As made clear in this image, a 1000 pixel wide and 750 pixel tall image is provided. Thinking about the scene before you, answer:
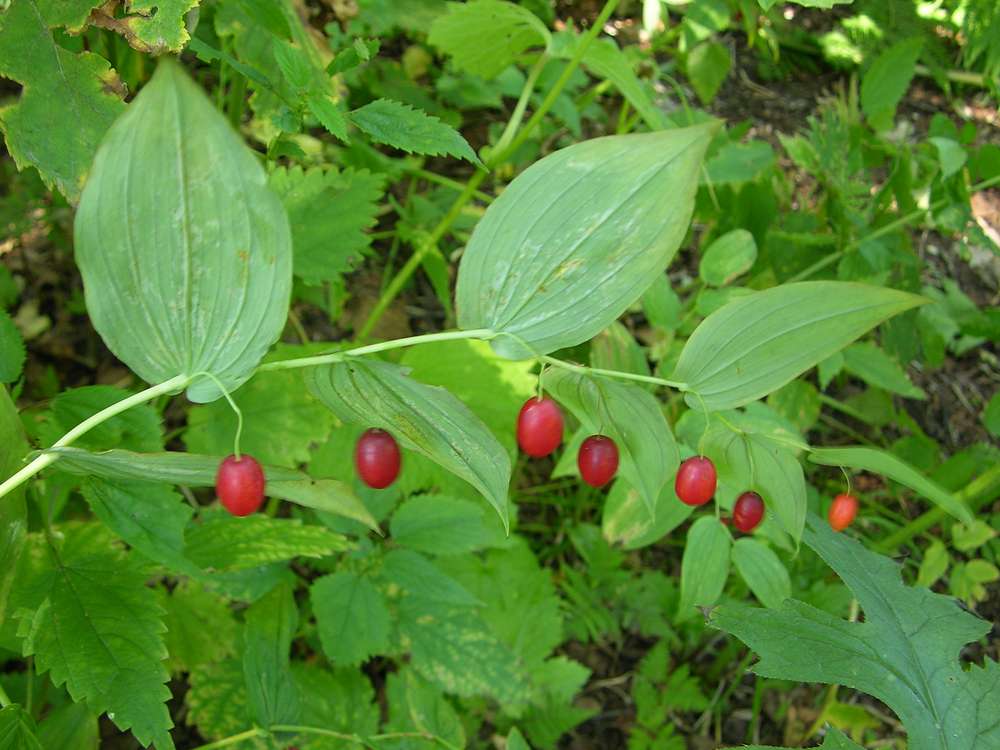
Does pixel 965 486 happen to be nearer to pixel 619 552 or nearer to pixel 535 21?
pixel 619 552

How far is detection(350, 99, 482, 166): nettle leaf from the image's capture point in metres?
1.39

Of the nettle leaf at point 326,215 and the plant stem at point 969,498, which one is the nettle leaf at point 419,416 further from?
the plant stem at point 969,498

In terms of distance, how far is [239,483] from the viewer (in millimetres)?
1113

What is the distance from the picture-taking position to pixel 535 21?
205cm

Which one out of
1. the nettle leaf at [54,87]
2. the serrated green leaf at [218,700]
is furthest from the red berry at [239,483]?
the serrated green leaf at [218,700]

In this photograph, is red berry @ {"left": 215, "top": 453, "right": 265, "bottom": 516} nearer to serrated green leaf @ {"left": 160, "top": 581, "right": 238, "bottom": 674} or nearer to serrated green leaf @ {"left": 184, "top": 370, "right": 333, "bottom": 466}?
serrated green leaf @ {"left": 184, "top": 370, "right": 333, "bottom": 466}

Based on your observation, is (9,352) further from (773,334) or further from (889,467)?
(889,467)

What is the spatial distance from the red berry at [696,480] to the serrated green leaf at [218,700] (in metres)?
1.03

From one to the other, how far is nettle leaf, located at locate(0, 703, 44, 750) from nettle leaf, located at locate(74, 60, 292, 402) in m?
0.48

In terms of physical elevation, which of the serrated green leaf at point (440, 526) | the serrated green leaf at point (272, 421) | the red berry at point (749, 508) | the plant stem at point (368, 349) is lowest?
the serrated green leaf at point (440, 526)

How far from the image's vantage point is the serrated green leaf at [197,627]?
188 cm

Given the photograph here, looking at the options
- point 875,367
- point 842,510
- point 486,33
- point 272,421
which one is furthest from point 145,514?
point 875,367

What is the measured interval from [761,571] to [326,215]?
1222 millimetres

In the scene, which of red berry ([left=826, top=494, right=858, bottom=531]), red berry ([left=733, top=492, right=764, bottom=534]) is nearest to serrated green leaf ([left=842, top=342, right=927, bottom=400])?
red berry ([left=826, top=494, right=858, bottom=531])
